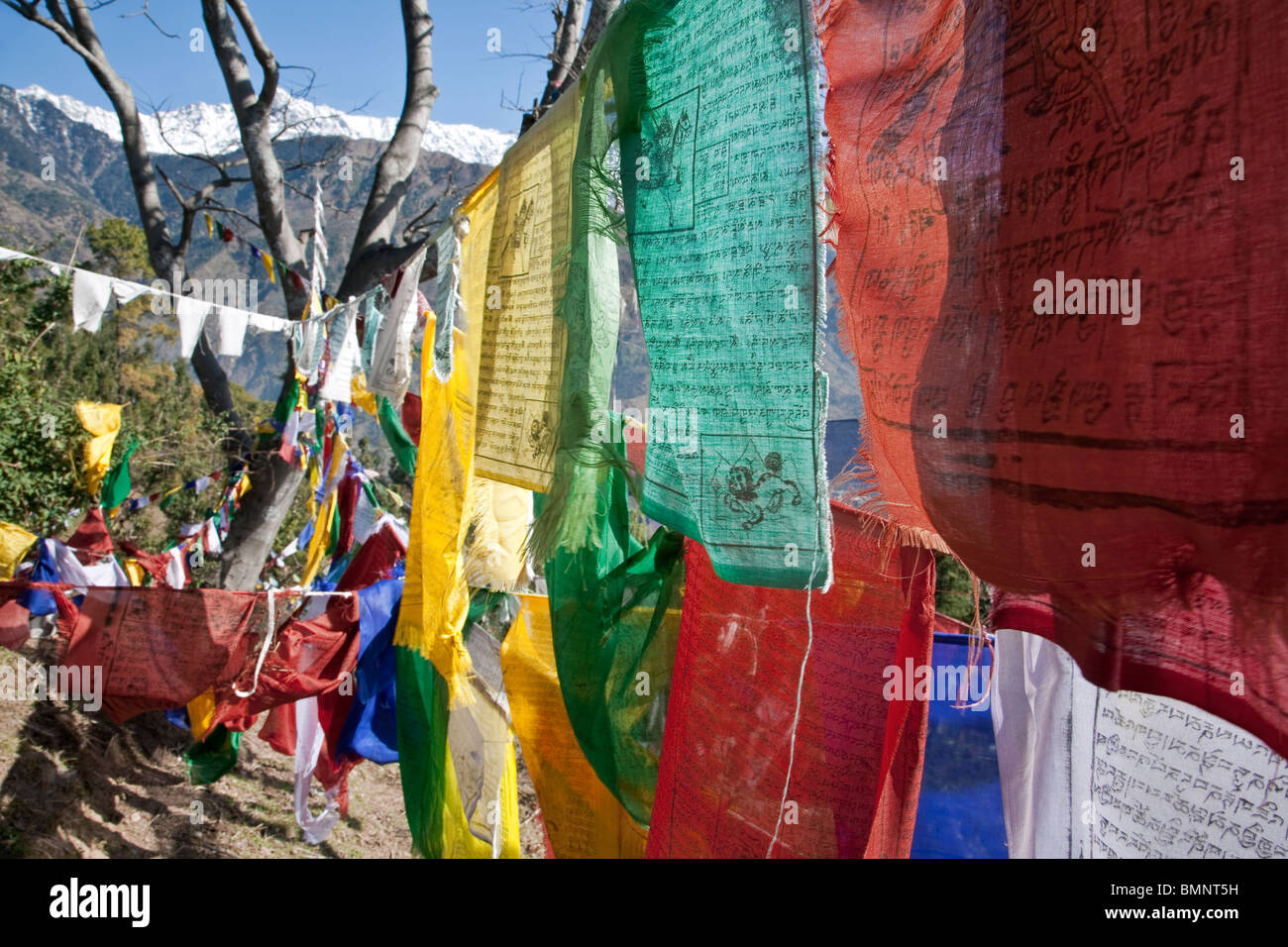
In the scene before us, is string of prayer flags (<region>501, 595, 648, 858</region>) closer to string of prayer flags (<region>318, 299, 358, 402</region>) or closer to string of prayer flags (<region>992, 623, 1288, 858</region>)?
string of prayer flags (<region>992, 623, 1288, 858</region>)

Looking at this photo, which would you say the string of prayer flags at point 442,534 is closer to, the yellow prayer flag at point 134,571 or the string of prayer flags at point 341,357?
the string of prayer flags at point 341,357

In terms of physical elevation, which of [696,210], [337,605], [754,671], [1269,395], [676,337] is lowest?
[337,605]

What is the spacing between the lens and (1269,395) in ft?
2.12

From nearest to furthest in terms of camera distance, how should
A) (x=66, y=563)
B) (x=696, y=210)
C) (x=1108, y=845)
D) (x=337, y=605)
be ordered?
(x=1108, y=845) < (x=696, y=210) < (x=337, y=605) < (x=66, y=563)

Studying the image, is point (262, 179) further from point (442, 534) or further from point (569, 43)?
point (442, 534)

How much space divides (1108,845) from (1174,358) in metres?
0.79

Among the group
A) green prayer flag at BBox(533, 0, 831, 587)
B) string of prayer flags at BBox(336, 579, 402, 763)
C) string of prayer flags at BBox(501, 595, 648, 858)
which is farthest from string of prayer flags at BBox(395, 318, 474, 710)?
green prayer flag at BBox(533, 0, 831, 587)

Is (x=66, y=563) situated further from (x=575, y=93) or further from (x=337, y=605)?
(x=575, y=93)

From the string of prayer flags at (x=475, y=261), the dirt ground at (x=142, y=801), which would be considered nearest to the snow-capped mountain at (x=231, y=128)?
the string of prayer flags at (x=475, y=261)

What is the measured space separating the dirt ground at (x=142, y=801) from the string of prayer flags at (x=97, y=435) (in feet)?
5.16

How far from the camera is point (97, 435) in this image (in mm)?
7098

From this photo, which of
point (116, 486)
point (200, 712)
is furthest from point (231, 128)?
point (200, 712)
